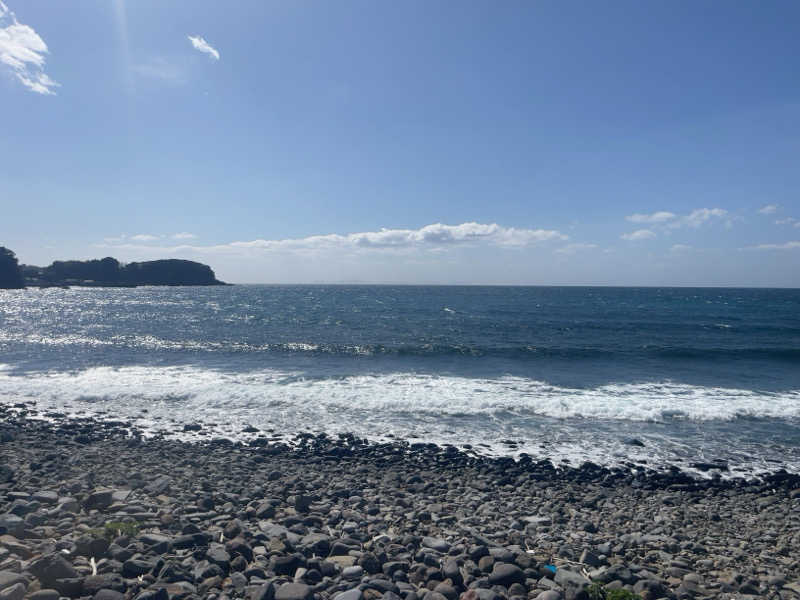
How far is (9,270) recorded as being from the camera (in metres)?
125

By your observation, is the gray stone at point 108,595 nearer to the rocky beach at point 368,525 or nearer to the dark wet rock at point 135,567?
the rocky beach at point 368,525

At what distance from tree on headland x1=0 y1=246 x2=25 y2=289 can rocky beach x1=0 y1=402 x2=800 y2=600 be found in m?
Answer: 147

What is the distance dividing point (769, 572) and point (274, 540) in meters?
7.34

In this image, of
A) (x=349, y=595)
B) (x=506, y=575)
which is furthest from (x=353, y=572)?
(x=506, y=575)

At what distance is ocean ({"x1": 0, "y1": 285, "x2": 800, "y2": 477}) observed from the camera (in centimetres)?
1411

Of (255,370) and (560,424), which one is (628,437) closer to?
(560,424)

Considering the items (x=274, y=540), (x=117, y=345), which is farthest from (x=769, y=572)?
(x=117, y=345)

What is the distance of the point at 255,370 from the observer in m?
24.0

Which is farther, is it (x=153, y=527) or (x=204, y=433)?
(x=204, y=433)

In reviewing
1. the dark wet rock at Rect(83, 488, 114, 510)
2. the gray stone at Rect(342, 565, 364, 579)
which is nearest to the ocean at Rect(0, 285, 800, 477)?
the dark wet rock at Rect(83, 488, 114, 510)

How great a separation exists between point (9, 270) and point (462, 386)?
151782mm

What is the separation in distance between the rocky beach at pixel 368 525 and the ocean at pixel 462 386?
1.85 meters

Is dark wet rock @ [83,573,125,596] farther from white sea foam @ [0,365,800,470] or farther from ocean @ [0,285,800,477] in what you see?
white sea foam @ [0,365,800,470]

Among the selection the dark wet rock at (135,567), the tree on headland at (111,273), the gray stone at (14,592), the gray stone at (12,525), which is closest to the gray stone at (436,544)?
the dark wet rock at (135,567)
